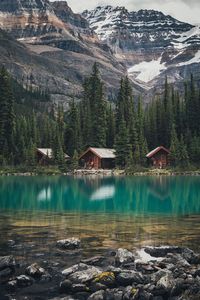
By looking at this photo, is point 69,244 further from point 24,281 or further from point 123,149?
point 123,149

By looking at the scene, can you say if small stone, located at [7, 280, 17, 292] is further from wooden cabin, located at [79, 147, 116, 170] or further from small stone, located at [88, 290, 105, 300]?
wooden cabin, located at [79, 147, 116, 170]

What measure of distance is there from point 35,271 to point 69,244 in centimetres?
518

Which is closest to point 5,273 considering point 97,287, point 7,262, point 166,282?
point 7,262

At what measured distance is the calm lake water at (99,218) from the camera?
26953 millimetres

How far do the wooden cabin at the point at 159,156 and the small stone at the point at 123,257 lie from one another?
8641cm

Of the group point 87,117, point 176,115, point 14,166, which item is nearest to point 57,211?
point 14,166

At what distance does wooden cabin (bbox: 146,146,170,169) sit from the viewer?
360 feet

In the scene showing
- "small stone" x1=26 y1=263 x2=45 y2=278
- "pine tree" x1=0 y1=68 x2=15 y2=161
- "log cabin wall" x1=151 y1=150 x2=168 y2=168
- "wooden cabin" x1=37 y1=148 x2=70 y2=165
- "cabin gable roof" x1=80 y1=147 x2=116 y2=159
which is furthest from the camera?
"wooden cabin" x1=37 y1=148 x2=70 y2=165

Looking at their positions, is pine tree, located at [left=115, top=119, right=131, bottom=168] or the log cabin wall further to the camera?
the log cabin wall

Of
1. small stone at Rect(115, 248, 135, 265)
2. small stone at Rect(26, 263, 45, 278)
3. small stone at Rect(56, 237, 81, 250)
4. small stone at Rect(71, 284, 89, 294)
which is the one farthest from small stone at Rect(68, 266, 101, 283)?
small stone at Rect(56, 237, 81, 250)

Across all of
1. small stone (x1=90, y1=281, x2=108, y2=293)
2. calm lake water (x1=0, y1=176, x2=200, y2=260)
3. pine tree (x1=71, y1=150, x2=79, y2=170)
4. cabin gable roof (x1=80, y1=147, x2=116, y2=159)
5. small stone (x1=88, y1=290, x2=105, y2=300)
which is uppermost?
cabin gable roof (x1=80, y1=147, x2=116, y2=159)

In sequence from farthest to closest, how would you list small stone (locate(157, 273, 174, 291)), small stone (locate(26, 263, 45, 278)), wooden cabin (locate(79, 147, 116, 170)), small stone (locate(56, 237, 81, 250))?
wooden cabin (locate(79, 147, 116, 170)), small stone (locate(56, 237, 81, 250)), small stone (locate(26, 263, 45, 278)), small stone (locate(157, 273, 174, 291))

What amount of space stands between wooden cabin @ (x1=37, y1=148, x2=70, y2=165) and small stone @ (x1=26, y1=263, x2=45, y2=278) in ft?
293

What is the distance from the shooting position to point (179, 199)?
50219 mm
